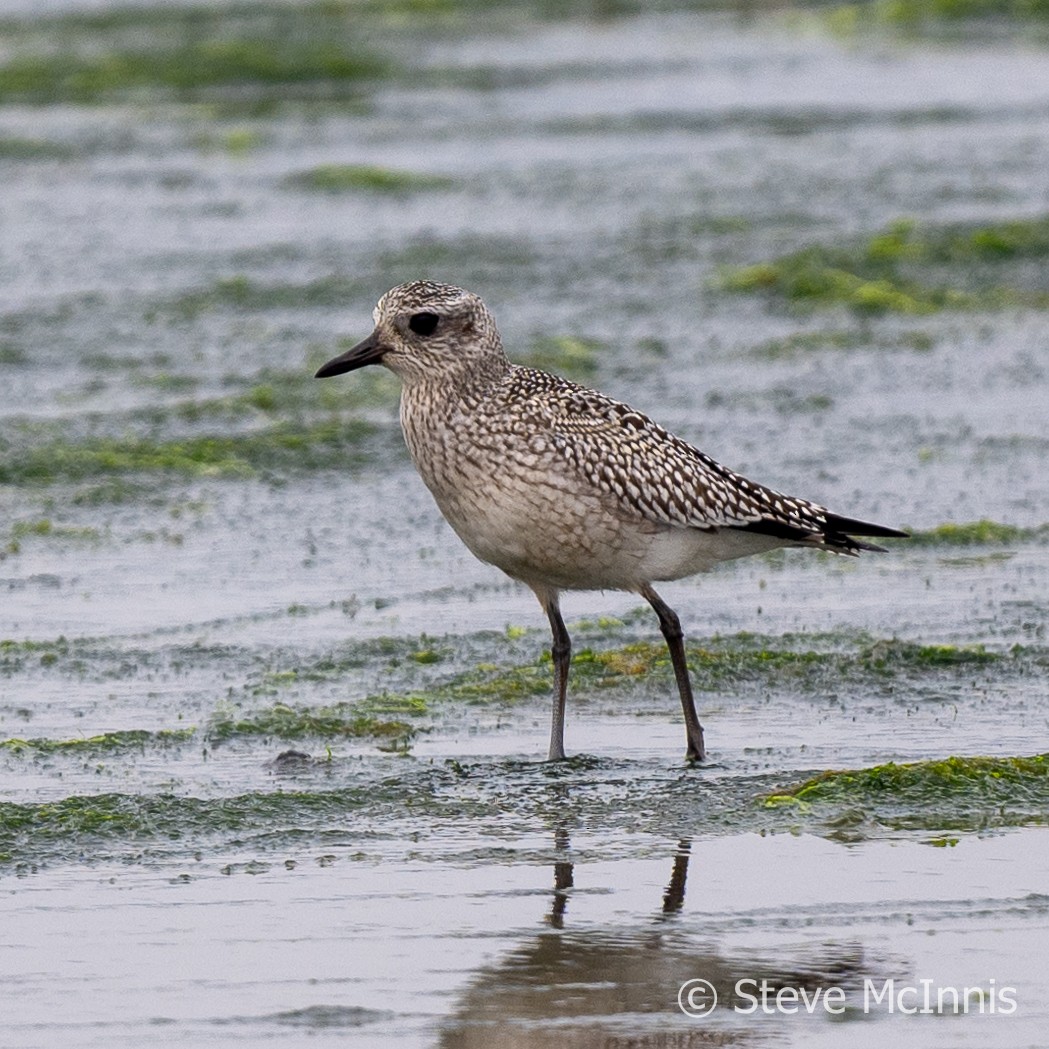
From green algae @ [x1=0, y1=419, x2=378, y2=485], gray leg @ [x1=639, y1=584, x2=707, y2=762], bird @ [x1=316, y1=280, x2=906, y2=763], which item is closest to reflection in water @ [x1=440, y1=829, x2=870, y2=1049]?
gray leg @ [x1=639, y1=584, x2=707, y2=762]

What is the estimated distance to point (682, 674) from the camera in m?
7.39

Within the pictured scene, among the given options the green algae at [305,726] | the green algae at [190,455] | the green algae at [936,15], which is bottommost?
the green algae at [190,455]

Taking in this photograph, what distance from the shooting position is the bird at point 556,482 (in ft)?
23.6

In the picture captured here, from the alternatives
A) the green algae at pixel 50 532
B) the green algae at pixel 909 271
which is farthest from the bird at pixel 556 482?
the green algae at pixel 909 271

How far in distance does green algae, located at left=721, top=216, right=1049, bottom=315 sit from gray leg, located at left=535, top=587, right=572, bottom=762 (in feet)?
24.0

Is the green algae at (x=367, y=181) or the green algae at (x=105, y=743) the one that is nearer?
the green algae at (x=105, y=743)

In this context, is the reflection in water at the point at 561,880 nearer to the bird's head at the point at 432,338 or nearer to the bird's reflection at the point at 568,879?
the bird's reflection at the point at 568,879

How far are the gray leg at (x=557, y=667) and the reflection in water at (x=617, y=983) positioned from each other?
4.53 ft

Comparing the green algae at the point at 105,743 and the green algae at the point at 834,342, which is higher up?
the green algae at the point at 105,743

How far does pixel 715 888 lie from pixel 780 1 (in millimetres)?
27320

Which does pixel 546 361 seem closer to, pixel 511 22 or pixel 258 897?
pixel 258 897

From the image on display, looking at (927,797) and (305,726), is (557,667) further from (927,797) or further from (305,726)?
(927,797)

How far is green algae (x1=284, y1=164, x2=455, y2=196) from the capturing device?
1875cm

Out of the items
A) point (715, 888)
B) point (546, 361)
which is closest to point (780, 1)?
point (546, 361)
